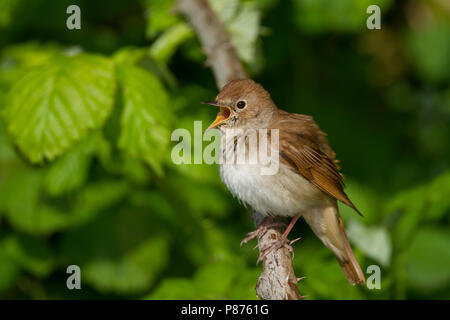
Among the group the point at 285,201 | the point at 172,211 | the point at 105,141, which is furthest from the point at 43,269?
the point at 285,201

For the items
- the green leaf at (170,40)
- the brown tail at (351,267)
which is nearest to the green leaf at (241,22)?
the green leaf at (170,40)

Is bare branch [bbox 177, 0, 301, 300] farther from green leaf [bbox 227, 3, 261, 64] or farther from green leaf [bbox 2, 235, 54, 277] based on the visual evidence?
green leaf [bbox 2, 235, 54, 277]

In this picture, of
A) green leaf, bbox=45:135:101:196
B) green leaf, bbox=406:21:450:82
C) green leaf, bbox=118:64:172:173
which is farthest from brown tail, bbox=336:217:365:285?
green leaf, bbox=406:21:450:82

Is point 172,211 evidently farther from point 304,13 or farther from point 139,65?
point 304,13

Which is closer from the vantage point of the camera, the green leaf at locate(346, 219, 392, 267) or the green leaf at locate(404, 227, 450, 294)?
the green leaf at locate(346, 219, 392, 267)

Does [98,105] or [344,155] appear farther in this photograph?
[344,155]

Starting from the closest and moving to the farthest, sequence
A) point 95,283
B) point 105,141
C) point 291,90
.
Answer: point 105,141 < point 95,283 < point 291,90

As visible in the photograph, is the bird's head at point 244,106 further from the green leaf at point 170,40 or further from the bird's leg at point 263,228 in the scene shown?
the green leaf at point 170,40
